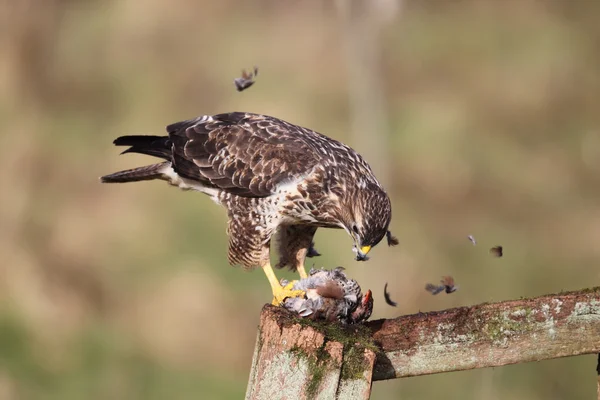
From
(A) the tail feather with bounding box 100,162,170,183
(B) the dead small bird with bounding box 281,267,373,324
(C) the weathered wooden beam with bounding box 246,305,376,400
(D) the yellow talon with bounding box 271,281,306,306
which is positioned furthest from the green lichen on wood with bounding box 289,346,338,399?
(A) the tail feather with bounding box 100,162,170,183

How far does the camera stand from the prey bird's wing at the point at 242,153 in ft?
16.5

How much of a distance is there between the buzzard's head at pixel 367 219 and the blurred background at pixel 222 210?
2.24 metres

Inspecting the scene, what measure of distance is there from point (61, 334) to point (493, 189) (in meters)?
Result: 3.65

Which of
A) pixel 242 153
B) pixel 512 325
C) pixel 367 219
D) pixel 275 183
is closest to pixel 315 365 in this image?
pixel 512 325

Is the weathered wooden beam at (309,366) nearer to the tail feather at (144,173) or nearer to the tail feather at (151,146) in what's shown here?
the tail feather at (151,146)

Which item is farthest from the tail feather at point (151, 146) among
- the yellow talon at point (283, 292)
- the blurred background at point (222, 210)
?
the blurred background at point (222, 210)

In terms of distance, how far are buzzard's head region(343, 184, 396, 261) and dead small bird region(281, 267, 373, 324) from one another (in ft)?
1.75

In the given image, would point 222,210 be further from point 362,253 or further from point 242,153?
point 362,253

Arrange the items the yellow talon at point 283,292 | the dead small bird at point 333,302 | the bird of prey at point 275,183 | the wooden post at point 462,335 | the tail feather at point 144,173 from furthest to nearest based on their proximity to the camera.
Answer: the tail feather at point 144,173 → the bird of prey at point 275,183 → the yellow talon at point 283,292 → the dead small bird at point 333,302 → the wooden post at point 462,335

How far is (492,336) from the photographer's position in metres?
3.37

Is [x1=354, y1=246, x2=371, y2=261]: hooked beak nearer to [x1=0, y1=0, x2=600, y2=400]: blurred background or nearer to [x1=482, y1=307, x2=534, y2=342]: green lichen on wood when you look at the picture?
[x1=482, y1=307, x2=534, y2=342]: green lichen on wood

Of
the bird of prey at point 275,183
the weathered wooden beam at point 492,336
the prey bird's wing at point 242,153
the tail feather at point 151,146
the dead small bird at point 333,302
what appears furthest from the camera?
the tail feather at point 151,146

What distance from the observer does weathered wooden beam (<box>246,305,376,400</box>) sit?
3123 mm

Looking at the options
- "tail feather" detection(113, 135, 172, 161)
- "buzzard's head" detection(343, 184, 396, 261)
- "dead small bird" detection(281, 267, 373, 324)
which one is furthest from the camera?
"tail feather" detection(113, 135, 172, 161)
